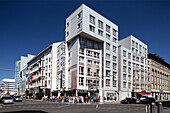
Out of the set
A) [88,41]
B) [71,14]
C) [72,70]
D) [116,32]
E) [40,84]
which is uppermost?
[71,14]

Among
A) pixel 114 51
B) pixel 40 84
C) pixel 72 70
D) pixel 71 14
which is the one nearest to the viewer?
pixel 72 70

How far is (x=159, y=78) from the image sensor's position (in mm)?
78500

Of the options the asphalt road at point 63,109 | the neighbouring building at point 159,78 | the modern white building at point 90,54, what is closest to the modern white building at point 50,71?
the modern white building at point 90,54

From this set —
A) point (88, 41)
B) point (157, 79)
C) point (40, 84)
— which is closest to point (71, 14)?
point (88, 41)

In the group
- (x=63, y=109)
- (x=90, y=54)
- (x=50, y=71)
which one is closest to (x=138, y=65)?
(x=90, y=54)

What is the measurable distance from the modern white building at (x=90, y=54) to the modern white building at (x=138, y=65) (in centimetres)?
1186

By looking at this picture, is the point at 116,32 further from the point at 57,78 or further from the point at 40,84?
the point at 40,84

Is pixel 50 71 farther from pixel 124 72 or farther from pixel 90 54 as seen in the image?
pixel 124 72

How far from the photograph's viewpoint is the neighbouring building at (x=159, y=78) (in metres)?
72.0

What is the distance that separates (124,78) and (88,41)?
1931cm

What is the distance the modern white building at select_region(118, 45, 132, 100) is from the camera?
175 feet

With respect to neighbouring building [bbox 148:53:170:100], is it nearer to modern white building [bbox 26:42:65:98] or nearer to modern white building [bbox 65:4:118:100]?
modern white building [bbox 65:4:118:100]

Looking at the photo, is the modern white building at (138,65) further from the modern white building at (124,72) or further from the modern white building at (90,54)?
the modern white building at (90,54)

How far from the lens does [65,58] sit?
4938 centimetres
